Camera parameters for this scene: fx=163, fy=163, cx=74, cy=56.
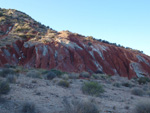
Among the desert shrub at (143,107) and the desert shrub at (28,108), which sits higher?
the desert shrub at (143,107)

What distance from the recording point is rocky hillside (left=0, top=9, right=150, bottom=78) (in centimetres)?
2687

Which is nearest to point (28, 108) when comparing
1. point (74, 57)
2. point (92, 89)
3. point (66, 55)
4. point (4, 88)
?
point (4, 88)

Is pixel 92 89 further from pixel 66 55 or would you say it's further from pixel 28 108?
pixel 66 55

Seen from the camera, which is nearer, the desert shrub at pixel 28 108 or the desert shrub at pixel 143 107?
the desert shrub at pixel 28 108

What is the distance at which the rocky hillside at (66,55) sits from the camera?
88.1ft

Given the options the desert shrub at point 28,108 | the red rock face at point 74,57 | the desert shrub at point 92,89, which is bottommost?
the desert shrub at point 28,108

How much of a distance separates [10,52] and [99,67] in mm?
15650

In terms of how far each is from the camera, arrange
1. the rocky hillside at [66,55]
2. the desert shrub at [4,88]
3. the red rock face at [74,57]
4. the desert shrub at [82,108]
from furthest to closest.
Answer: the rocky hillside at [66,55]
the red rock face at [74,57]
the desert shrub at [4,88]
the desert shrub at [82,108]

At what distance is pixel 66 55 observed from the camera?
28312 mm

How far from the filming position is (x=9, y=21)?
133ft

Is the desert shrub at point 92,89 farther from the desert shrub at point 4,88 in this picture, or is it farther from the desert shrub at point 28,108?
the desert shrub at point 28,108

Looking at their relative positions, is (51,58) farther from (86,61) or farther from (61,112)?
(61,112)

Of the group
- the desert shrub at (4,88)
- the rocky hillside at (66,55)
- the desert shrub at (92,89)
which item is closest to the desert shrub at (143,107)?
the desert shrub at (92,89)

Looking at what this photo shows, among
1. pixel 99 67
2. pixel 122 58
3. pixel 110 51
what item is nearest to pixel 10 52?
pixel 99 67
